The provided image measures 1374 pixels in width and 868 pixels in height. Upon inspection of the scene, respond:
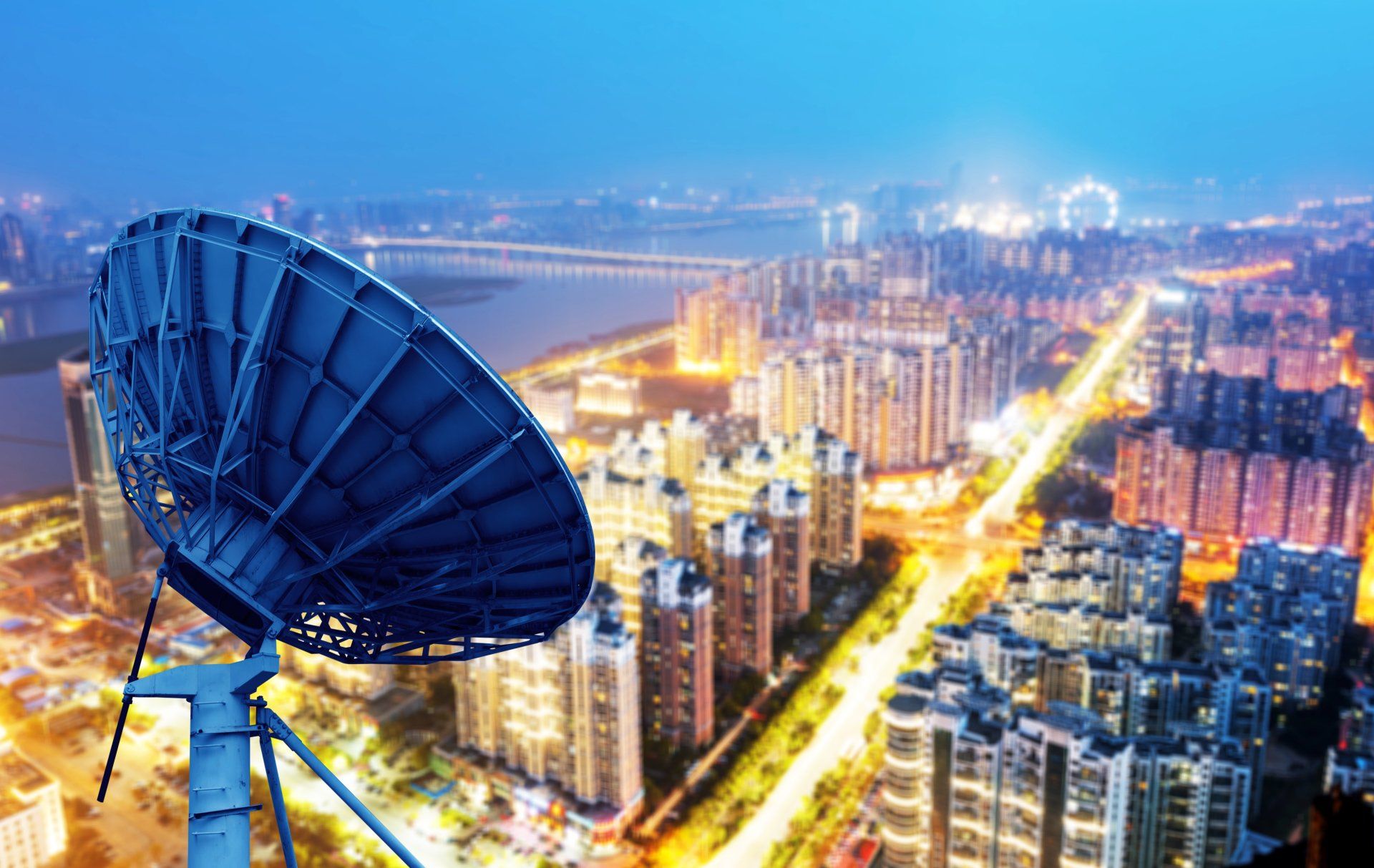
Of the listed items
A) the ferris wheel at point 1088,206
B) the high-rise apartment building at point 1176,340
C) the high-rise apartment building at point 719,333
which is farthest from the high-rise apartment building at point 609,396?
the ferris wheel at point 1088,206

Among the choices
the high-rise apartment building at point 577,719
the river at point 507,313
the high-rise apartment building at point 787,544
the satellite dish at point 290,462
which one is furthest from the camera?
the river at point 507,313

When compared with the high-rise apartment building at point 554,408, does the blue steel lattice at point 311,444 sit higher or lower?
higher

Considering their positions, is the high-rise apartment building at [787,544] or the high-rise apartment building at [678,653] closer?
the high-rise apartment building at [678,653]

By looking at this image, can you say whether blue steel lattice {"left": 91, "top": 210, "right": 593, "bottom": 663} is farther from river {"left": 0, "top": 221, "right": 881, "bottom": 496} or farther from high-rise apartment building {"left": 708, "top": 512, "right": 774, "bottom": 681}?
high-rise apartment building {"left": 708, "top": 512, "right": 774, "bottom": 681}

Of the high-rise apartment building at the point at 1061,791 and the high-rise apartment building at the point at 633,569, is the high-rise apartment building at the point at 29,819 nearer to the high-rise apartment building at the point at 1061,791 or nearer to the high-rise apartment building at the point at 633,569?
the high-rise apartment building at the point at 633,569

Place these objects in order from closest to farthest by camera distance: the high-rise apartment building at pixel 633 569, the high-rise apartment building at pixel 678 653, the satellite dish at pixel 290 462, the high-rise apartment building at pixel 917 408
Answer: the satellite dish at pixel 290 462, the high-rise apartment building at pixel 678 653, the high-rise apartment building at pixel 633 569, the high-rise apartment building at pixel 917 408

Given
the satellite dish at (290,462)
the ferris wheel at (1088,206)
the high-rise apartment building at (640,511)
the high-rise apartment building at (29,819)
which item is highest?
the ferris wheel at (1088,206)

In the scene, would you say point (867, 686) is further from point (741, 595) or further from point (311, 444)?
point (311, 444)
